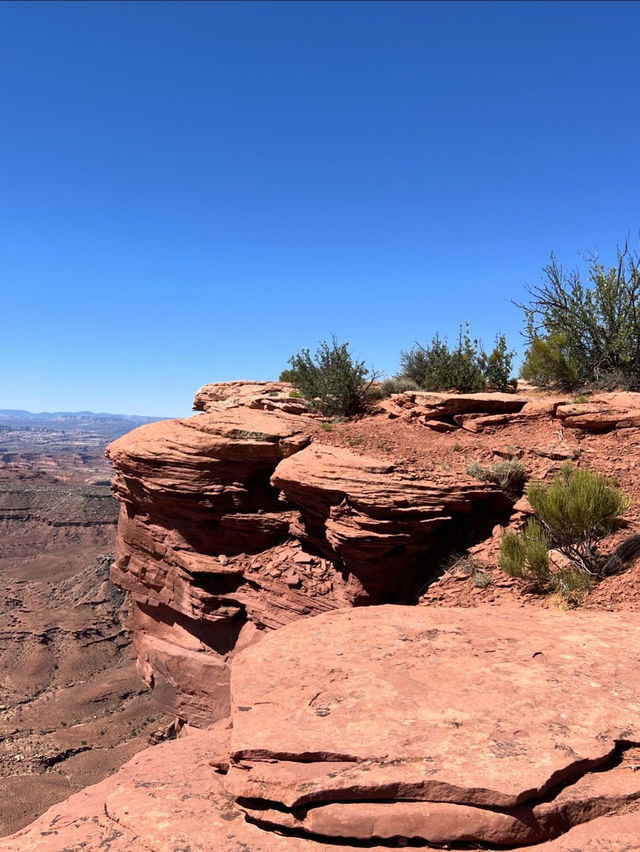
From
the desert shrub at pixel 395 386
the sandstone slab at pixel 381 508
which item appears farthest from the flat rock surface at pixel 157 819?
the desert shrub at pixel 395 386

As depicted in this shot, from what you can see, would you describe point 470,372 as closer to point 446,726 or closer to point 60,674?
point 446,726

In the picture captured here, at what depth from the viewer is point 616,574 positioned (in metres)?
7.00

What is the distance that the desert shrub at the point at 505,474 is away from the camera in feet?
29.6

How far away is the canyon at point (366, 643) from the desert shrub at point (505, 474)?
0.20m

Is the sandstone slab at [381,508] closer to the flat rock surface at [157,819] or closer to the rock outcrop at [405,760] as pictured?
the rock outcrop at [405,760]

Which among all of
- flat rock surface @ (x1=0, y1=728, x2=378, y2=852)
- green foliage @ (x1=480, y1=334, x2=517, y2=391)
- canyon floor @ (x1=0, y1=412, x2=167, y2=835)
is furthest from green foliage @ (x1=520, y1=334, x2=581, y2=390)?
canyon floor @ (x1=0, y1=412, x2=167, y2=835)

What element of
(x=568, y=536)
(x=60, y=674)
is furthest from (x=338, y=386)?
(x=60, y=674)

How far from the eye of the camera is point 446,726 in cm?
423

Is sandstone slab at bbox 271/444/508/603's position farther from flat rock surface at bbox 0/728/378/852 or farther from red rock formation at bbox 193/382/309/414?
flat rock surface at bbox 0/728/378/852

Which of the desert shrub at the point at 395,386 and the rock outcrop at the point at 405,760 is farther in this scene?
the desert shrub at the point at 395,386

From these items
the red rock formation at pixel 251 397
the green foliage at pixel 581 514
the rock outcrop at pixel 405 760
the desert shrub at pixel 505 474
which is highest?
the red rock formation at pixel 251 397

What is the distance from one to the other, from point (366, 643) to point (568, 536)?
3510 mm

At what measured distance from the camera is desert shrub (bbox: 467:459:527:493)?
902 centimetres

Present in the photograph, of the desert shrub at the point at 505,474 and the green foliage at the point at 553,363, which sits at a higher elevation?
the green foliage at the point at 553,363
